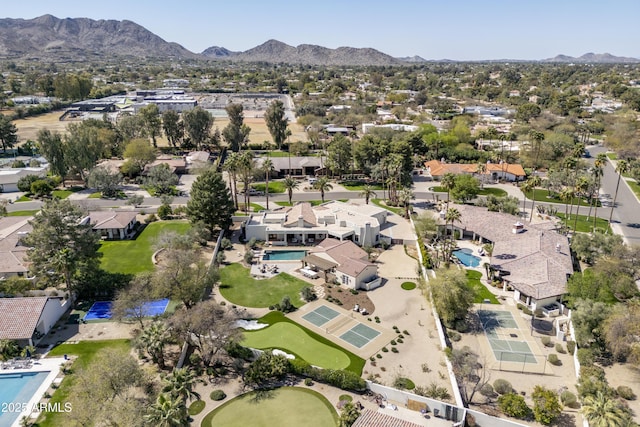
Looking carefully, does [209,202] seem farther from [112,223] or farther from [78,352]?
[78,352]

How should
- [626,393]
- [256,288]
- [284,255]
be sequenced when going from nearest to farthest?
[626,393] → [256,288] → [284,255]

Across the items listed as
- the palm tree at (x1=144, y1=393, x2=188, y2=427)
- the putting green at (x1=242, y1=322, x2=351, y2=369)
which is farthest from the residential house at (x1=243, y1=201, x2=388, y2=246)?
A: the palm tree at (x1=144, y1=393, x2=188, y2=427)

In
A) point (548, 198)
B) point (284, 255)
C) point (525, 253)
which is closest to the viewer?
point (525, 253)

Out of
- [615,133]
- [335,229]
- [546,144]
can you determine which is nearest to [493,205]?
[335,229]

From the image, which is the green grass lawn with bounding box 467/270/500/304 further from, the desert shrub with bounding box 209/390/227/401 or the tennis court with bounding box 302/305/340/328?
the desert shrub with bounding box 209/390/227/401

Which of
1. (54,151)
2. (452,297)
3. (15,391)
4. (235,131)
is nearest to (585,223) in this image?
(452,297)

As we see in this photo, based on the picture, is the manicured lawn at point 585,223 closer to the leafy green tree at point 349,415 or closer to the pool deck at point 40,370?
the leafy green tree at point 349,415
